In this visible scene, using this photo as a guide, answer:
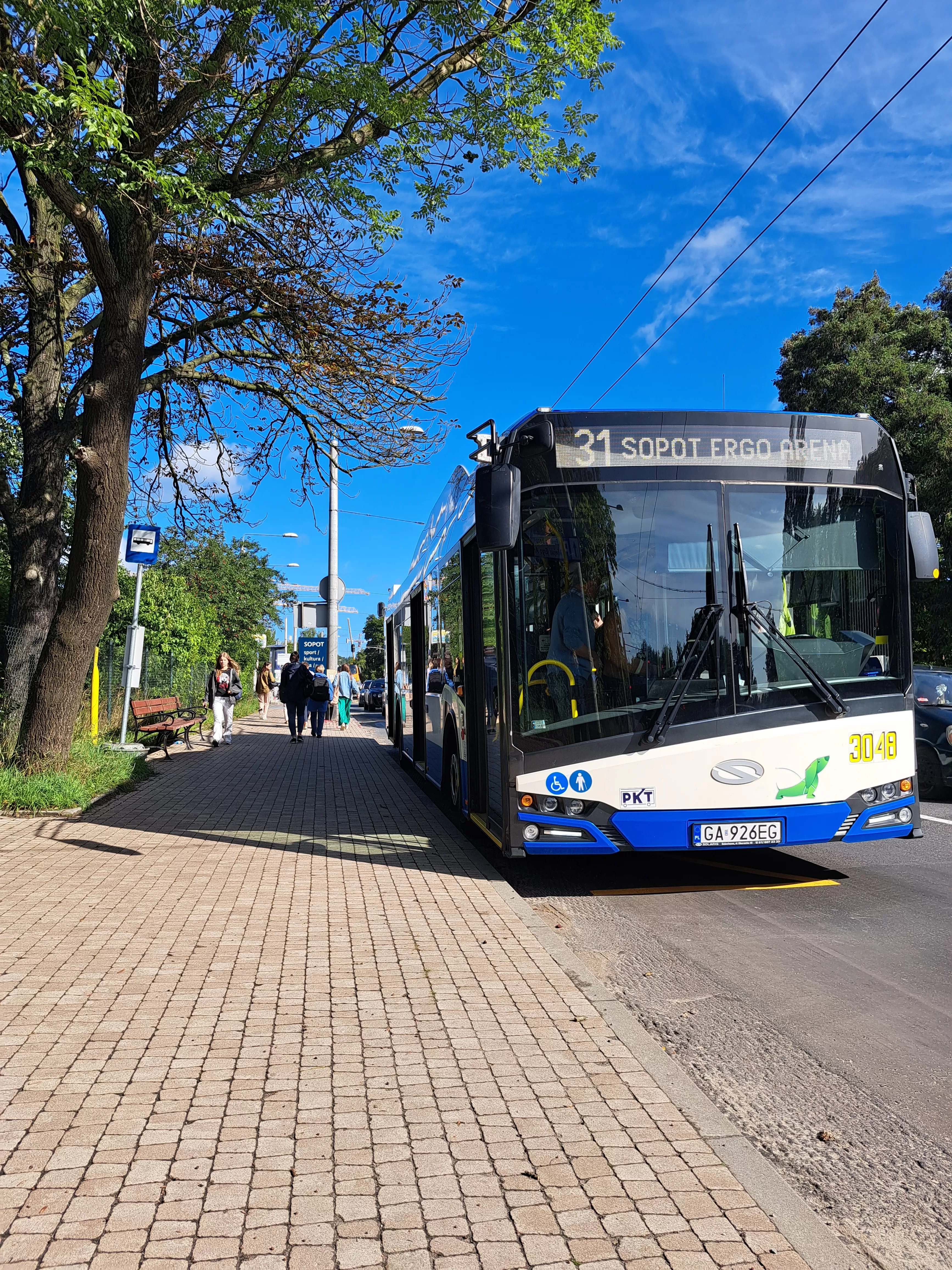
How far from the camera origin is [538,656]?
7012mm

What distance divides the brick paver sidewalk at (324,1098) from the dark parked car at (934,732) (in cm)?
678

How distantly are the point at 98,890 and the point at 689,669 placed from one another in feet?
14.1

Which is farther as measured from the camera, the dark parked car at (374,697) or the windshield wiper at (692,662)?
the dark parked car at (374,697)

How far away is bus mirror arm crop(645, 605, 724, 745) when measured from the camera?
6770 millimetres

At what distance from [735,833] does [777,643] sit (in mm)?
1270

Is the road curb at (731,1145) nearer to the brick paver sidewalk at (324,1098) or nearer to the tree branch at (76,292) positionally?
the brick paver sidewalk at (324,1098)

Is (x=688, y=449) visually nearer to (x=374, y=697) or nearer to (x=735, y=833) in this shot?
(x=735, y=833)

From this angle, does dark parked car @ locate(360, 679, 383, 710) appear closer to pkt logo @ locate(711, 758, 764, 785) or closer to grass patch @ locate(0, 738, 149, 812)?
grass patch @ locate(0, 738, 149, 812)

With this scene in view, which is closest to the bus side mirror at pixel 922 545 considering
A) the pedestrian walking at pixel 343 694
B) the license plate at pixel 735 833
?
the license plate at pixel 735 833

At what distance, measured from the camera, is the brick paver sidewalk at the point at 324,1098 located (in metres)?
2.85

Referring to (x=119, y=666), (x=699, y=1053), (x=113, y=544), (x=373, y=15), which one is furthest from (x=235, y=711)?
(x=699, y=1053)

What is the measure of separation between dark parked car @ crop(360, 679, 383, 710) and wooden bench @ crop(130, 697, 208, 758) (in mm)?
28958

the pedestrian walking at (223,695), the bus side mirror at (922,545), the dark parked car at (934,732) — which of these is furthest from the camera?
the pedestrian walking at (223,695)

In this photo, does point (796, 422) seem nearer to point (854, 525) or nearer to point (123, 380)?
point (854, 525)
